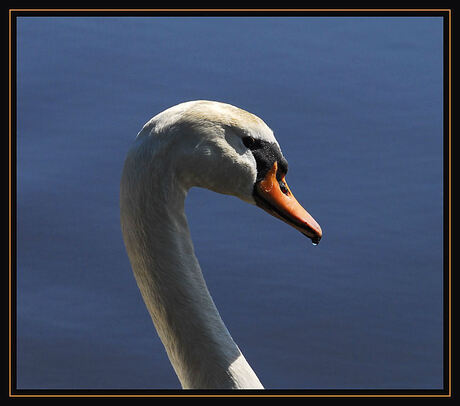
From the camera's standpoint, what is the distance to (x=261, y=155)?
2.16 m

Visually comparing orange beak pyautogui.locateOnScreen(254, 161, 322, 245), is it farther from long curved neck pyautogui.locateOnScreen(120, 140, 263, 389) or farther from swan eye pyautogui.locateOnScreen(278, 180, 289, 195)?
long curved neck pyautogui.locateOnScreen(120, 140, 263, 389)

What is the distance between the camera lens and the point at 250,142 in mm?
2133

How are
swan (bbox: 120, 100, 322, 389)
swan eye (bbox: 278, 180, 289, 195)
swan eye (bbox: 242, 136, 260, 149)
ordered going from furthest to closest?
swan eye (bbox: 278, 180, 289, 195) < swan eye (bbox: 242, 136, 260, 149) < swan (bbox: 120, 100, 322, 389)

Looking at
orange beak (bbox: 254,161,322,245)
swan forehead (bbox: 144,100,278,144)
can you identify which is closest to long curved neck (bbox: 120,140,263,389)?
swan forehead (bbox: 144,100,278,144)

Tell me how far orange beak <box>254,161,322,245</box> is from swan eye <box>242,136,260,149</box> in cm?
8

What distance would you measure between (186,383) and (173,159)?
50 cm

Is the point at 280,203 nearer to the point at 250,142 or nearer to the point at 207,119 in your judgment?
the point at 250,142

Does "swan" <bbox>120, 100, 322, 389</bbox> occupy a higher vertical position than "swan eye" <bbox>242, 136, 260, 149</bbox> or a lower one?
lower

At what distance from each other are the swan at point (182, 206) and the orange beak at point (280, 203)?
5 centimetres

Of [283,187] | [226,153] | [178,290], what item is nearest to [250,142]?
[226,153]

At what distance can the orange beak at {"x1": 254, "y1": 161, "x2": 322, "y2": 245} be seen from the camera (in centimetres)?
221

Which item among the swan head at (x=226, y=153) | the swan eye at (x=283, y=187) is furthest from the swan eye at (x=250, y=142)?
the swan eye at (x=283, y=187)

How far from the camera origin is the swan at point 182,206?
2014 millimetres

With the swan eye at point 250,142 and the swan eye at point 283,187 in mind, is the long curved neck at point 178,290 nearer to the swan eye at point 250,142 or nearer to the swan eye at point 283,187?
the swan eye at point 250,142
